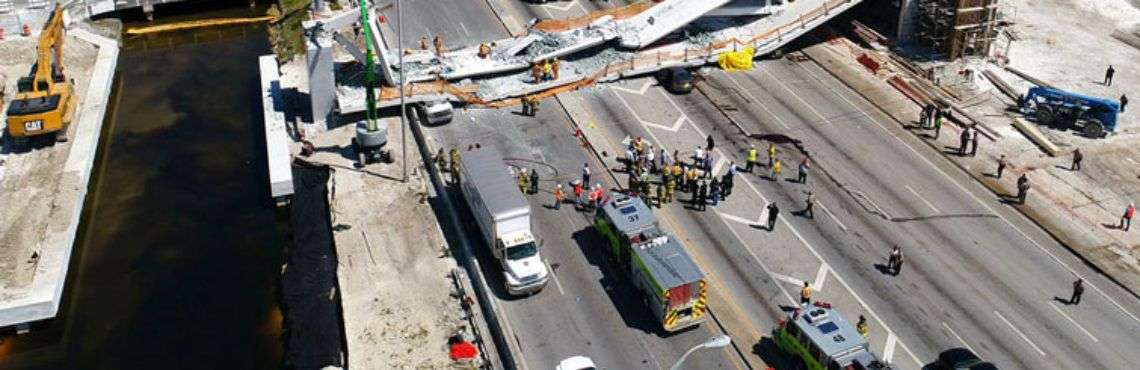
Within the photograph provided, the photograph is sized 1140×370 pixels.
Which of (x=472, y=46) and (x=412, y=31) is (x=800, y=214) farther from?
(x=412, y=31)

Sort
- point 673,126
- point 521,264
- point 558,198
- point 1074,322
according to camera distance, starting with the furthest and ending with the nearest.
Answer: point 673,126
point 558,198
point 521,264
point 1074,322

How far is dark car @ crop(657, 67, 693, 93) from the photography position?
66.6 meters

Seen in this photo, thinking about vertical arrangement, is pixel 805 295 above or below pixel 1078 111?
below

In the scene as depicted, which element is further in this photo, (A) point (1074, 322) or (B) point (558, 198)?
(B) point (558, 198)

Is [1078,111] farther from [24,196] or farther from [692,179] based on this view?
[24,196]

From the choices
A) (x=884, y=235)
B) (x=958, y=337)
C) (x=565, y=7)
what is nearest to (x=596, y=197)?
(x=884, y=235)

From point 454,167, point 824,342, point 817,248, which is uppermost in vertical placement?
point 454,167

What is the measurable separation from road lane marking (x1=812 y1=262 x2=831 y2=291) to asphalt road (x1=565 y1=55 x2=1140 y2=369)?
0.08 metres

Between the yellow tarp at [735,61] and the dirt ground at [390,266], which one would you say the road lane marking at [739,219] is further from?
the yellow tarp at [735,61]

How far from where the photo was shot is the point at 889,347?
147ft

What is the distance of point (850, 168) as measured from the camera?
58.9 metres

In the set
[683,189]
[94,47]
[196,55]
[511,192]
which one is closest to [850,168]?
[683,189]

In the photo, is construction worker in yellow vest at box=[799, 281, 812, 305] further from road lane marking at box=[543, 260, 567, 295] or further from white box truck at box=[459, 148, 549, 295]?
white box truck at box=[459, 148, 549, 295]

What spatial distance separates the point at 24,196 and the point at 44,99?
772cm
